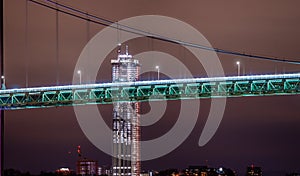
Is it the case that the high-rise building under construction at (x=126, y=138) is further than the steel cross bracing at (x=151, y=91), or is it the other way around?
the high-rise building under construction at (x=126, y=138)

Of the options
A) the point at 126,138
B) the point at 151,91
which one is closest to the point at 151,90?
the point at 151,91

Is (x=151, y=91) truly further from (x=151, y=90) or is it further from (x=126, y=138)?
(x=126, y=138)

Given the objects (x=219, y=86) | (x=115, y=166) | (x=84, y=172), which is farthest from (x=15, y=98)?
(x=84, y=172)

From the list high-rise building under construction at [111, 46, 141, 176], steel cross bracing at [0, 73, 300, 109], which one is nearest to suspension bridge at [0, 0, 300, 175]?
steel cross bracing at [0, 73, 300, 109]

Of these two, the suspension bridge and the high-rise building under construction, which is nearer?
the suspension bridge

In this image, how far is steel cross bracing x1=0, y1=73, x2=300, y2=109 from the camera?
4734 cm

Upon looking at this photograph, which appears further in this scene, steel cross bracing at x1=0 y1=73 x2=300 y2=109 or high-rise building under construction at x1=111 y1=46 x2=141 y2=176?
high-rise building under construction at x1=111 y1=46 x2=141 y2=176

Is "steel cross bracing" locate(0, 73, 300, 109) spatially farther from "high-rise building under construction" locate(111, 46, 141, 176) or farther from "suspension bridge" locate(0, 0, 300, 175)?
"high-rise building under construction" locate(111, 46, 141, 176)

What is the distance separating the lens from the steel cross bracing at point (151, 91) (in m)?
47.3

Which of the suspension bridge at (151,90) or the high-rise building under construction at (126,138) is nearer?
the suspension bridge at (151,90)

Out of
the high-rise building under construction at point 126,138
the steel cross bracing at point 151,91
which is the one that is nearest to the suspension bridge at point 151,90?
the steel cross bracing at point 151,91

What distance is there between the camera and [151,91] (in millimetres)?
50531

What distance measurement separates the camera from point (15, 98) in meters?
52.0

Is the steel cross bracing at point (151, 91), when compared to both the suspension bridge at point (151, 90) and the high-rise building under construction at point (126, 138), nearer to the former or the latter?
the suspension bridge at point (151, 90)
